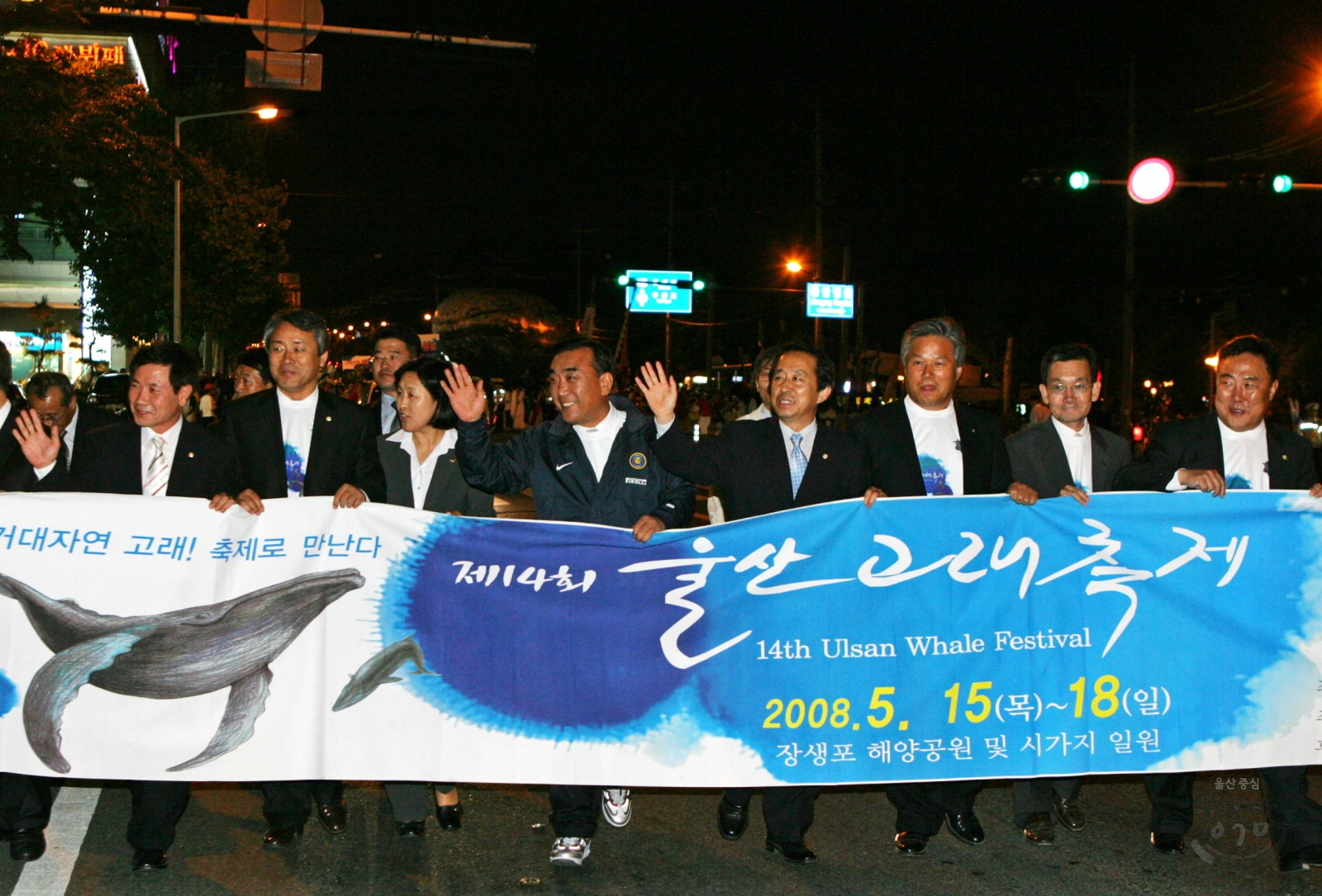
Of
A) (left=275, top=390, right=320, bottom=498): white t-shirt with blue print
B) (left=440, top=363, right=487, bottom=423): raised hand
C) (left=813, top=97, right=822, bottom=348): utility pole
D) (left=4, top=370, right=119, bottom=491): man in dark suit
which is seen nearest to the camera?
(left=440, top=363, right=487, bottom=423): raised hand

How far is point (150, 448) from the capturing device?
4.84m

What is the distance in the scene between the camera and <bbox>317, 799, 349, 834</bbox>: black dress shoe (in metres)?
4.77

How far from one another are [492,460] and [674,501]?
753 mm

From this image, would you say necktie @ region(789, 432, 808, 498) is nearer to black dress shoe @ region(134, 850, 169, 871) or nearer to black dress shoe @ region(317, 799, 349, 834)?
black dress shoe @ region(317, 799, 349, 834)

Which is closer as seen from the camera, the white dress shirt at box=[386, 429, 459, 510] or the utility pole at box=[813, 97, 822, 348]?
the white dress shirt at box=[386, 429, 459, 510]

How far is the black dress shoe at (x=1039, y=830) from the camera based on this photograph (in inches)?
185

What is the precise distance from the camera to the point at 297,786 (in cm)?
463

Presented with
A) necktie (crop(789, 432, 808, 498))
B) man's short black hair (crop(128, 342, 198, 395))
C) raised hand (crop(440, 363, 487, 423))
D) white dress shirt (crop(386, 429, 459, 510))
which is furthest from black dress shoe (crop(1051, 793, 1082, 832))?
man's short black hair (crop(128, 342, 198, 395))

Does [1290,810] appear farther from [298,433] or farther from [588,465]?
[298,433]

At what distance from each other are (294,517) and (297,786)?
1053 mm

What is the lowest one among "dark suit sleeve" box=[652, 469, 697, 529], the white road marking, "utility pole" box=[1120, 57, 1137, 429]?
the white road marking

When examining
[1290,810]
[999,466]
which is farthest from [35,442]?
[1290,810]

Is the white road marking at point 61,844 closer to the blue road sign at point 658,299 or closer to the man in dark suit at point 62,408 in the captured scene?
the man in dark suit at point 62,408

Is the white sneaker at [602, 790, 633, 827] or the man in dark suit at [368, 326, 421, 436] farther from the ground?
the man in dark suit at [368, 326, 421, 436]
